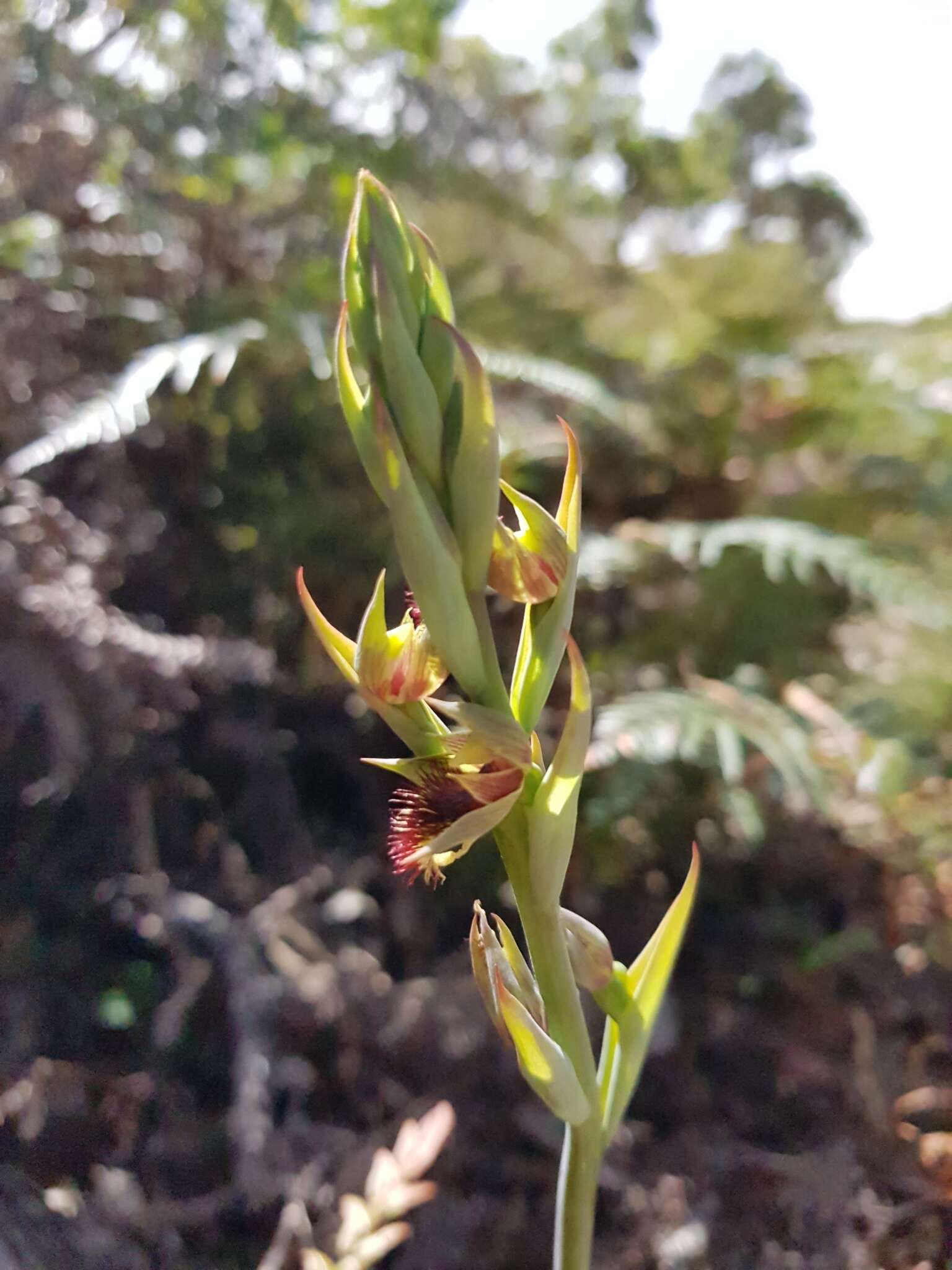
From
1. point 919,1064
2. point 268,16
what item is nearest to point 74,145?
point 268,16

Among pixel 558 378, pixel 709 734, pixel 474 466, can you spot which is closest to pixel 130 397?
pixel 558 378

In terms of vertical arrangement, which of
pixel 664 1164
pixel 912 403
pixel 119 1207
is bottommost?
pixel 664 1164

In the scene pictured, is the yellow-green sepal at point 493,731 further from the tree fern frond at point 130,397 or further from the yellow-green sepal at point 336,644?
the tree fern frond at point 130,397

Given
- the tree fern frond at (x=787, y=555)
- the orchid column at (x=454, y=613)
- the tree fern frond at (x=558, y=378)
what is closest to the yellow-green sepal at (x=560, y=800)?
the orchid column at (x=454, y=613)

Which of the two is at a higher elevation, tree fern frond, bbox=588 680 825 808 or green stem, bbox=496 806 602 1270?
green stem, bbox=496 806 602 1270

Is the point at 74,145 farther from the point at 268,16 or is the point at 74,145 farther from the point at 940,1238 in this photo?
the point at 940,1238

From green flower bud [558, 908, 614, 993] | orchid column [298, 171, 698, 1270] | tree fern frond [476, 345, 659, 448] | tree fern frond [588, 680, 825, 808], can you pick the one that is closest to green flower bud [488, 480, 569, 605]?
orchid column [298, 171, 698, 1270]

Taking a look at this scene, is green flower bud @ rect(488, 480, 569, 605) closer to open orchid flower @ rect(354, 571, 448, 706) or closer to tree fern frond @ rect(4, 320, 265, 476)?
open orchid flower @ rect(354, 571, 448, 706)
